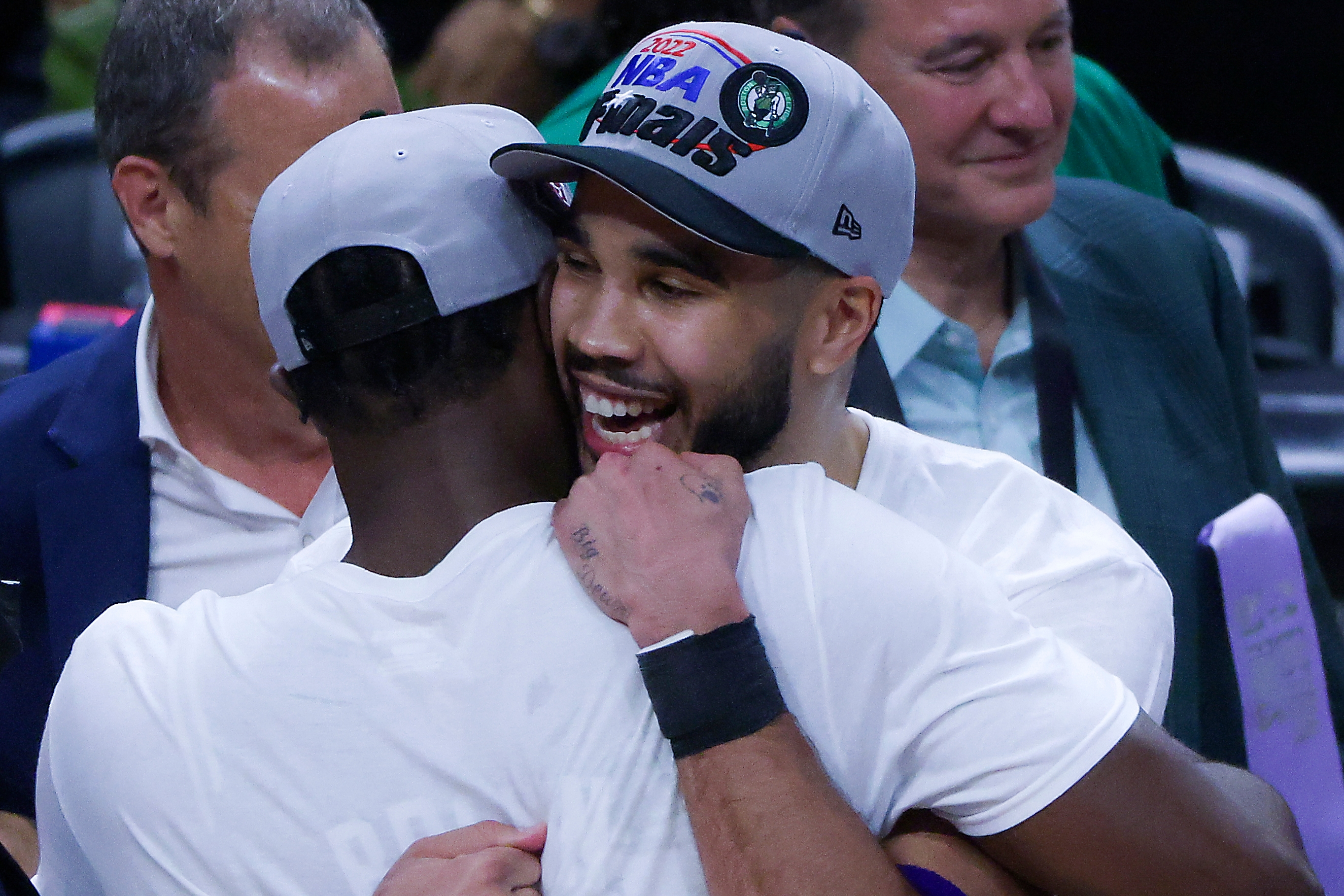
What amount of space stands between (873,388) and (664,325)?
0.70 meters

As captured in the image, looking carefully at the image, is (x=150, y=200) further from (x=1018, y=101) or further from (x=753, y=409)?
(x=1018, y=101)

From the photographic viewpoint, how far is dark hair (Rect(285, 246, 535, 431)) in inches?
48.3

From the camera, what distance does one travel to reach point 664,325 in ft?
4.27

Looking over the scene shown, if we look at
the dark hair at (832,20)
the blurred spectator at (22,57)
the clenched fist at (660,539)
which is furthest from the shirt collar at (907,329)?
the blurred spectator at (22,57)

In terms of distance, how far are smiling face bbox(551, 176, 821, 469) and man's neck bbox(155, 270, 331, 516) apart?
806mm

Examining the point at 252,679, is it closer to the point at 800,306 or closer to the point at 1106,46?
the point at 800,306

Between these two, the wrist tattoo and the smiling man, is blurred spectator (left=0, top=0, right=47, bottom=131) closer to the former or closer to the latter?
the smiling man

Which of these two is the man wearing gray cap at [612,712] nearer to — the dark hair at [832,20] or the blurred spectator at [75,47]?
the dark hair at [832,20]

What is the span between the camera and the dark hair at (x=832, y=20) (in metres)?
2.15

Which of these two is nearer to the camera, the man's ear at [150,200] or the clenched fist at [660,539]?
the clenched fist at [660,539]

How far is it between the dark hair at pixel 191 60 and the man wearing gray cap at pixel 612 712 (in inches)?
31.7

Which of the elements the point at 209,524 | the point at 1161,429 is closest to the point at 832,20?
the point at 1161,429

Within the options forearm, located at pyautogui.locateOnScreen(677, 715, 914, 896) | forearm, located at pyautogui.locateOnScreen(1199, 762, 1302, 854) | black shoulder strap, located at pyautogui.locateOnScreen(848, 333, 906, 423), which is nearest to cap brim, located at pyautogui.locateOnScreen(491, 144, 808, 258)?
forearm, located at pyautogui.locateOnScreen(677, 715, 914, 896)

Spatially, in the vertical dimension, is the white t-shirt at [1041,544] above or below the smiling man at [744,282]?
below
